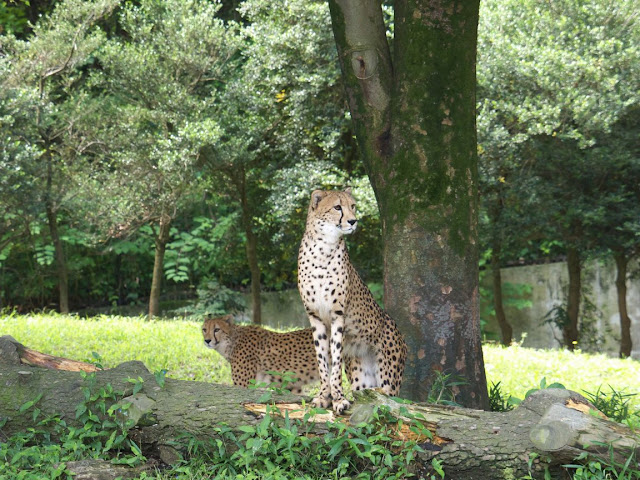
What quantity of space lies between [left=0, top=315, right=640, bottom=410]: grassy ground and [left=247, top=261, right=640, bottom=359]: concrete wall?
5.02m

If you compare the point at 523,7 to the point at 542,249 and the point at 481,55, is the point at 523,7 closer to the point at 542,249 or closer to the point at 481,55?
the point at 481,55

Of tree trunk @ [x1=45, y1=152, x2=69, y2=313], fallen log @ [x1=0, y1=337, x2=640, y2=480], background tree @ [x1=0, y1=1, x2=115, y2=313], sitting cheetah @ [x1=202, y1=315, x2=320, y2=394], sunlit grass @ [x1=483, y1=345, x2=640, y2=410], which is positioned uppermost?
background tree @ [x1=0, y1=1, x2=115, y2=313]

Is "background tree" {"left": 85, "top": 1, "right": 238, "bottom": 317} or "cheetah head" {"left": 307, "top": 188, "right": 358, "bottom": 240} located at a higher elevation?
"background tree" {"left": 85, "top": 1, "right": 238, "bottom": 317}

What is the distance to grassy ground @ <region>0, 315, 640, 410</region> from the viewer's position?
827cm

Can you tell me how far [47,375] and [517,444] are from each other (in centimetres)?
296

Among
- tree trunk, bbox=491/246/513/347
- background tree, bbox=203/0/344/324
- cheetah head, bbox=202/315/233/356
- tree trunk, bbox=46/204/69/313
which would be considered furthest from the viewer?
tree trunk, bbox=491/246/513/347

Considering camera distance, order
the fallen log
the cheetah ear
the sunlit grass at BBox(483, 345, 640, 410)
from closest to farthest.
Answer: the fallen log, the cheetah ear, the sunlit grass at BBox(483, 345, 640, 410)

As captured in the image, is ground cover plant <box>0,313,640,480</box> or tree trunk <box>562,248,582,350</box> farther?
tree trunk <box>562,248,582,350</box>

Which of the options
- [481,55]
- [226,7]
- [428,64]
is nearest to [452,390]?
[428,64]

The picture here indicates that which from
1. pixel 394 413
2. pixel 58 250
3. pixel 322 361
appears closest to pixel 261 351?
pixel 322 361

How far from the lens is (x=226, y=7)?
17.9 metres

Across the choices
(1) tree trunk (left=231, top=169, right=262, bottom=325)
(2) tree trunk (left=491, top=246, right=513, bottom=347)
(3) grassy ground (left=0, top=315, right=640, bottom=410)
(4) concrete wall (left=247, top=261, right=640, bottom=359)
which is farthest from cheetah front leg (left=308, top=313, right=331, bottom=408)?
(4) concrete wall (left=247, top=261, right=640, bottom=359)

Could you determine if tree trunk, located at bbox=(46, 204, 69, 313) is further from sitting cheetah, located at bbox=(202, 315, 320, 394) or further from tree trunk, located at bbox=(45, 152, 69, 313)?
sitting cheetah, located at bbox=(202, 315, 320, 394)

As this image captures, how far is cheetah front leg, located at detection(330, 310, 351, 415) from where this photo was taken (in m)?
4.34
